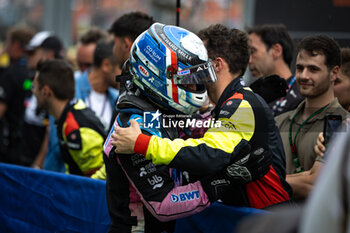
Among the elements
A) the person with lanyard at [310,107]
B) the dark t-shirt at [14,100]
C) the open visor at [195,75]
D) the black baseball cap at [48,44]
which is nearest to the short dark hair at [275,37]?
the person with lanyard at [310,107]

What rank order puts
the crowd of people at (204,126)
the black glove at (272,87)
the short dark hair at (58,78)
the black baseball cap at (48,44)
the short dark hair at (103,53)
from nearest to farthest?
the crowd of people at (204,126) < the black glove at (272,87) < the short dark hair at (58,78) < the short dark hair at (103,53) < the black baseball cap at (48,44)

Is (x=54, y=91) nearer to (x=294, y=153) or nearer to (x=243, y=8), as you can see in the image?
(x=243, y=8)

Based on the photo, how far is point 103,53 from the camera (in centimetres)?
559

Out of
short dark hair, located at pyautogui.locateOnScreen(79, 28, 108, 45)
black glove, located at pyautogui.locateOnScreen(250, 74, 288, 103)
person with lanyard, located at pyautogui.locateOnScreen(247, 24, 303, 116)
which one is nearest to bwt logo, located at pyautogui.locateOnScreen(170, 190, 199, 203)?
black glove, located at pyautogui.locateOnScreen(250, 74, 288, 103)

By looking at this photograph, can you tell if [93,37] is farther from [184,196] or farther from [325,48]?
[184,196]

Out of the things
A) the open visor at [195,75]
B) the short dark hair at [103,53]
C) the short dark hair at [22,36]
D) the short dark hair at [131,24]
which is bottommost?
the short dark hair at [22,36]

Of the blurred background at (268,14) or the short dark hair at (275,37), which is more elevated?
the blurred background at (268,14)

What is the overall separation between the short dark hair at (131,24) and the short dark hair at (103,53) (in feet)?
4.94

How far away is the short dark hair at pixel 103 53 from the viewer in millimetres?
5598

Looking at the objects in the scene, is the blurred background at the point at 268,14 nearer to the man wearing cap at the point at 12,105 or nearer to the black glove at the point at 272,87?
the black glove at the point at 272,87

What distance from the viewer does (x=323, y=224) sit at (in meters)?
1.19

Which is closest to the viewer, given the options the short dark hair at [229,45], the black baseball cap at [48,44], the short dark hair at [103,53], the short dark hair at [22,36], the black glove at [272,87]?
the short dark hair at [229,45]

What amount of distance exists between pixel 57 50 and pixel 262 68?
3.52 meters

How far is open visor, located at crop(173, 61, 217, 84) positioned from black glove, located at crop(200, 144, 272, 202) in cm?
41
